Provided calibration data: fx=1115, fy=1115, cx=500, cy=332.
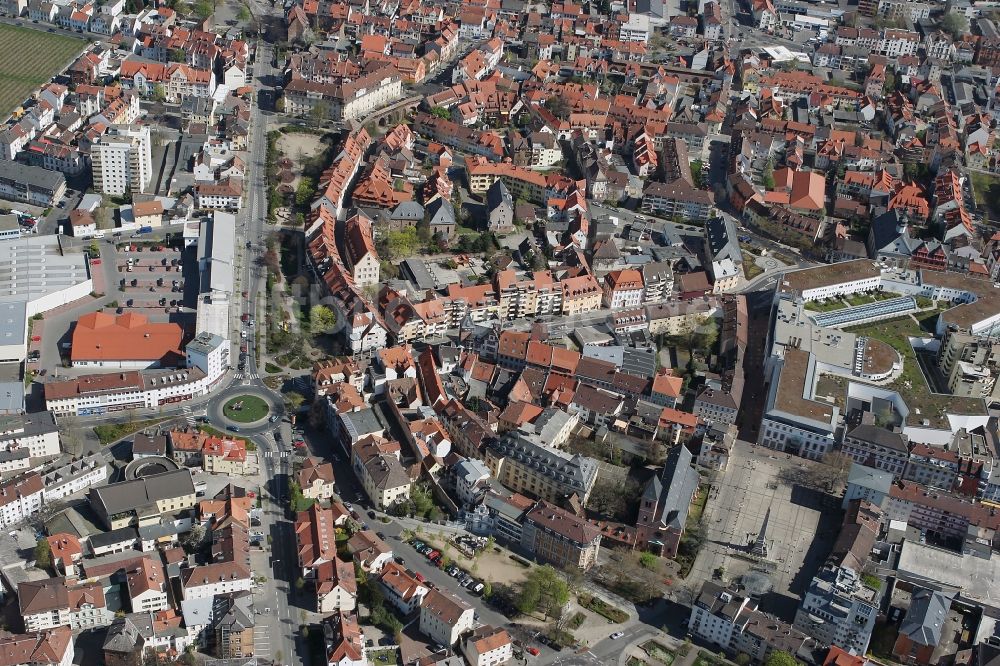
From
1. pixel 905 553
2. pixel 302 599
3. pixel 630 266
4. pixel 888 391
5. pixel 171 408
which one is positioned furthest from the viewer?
pixel 630 266

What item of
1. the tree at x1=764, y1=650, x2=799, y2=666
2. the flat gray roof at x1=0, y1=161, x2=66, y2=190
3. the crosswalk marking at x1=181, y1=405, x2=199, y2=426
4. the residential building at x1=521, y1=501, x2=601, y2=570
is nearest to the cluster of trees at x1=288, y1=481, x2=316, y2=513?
the crosswalk marking at x1=181, y1=405, x2=199, y2=426

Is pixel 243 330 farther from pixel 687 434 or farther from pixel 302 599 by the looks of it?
pixel 687 434

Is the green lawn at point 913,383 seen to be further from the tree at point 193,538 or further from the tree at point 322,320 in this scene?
the tree at point 193,538

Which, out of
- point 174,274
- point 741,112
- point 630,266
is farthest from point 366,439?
point 741,112

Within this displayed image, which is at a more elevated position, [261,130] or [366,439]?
[261,130]

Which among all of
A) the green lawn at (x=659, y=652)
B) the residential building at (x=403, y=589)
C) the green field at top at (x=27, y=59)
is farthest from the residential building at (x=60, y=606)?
the green field at top at (x=27, y=59)

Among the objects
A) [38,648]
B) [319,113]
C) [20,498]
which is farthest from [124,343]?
[319,113]

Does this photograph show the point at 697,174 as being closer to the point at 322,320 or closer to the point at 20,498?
the point at 322,320
